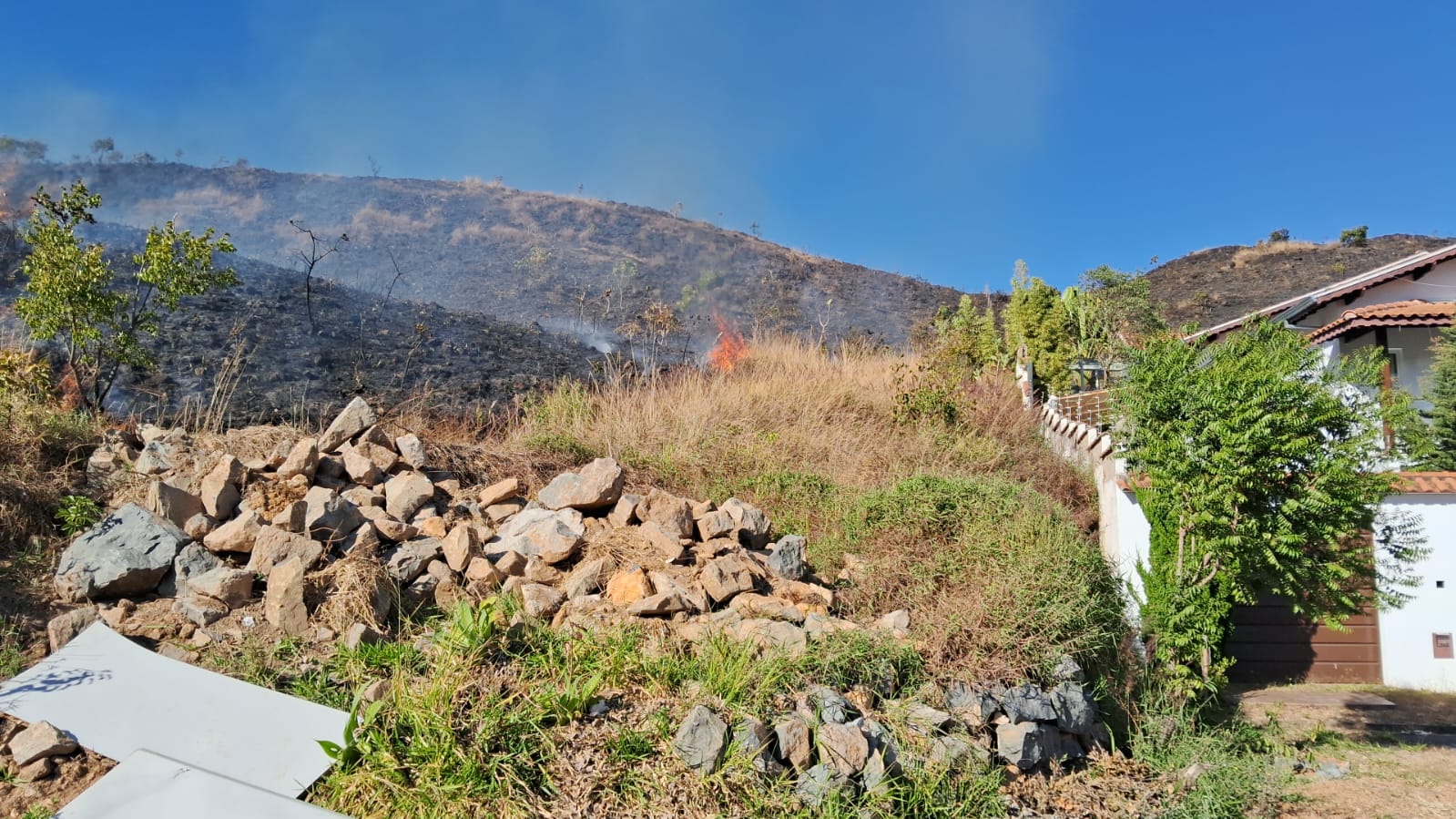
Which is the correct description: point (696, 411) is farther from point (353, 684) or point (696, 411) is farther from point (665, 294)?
point (665, 294)

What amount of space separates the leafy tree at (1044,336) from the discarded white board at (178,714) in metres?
16.4

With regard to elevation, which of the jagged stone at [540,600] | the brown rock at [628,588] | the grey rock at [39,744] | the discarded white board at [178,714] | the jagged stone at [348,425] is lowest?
the grey rock at [39,744]

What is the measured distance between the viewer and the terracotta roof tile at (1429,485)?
915cm

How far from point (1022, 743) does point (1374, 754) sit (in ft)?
11.6

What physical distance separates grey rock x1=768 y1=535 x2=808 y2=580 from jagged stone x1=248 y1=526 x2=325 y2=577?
2.70 metres

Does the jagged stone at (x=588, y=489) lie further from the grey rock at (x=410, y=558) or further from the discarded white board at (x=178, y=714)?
the discarded white board at (x=178, y=714)

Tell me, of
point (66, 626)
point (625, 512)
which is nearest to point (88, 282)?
point (66, 626)

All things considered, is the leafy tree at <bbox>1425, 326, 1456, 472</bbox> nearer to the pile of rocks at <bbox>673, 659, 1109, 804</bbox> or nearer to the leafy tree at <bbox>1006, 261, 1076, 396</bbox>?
the leafy tree at <bbox>1006, 261, 1076, 396</bbox>

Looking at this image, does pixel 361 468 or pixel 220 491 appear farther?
pixel 361 468

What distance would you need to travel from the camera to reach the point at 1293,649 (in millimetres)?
9195

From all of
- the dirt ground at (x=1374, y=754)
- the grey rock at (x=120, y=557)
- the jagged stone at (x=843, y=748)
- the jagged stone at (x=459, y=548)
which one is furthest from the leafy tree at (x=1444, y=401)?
the grey rock at (x=120, y=557)

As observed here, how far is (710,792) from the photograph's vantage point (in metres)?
3.74

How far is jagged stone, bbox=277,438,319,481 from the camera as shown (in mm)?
5969

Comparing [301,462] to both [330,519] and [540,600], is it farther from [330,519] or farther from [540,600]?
[540,600]
